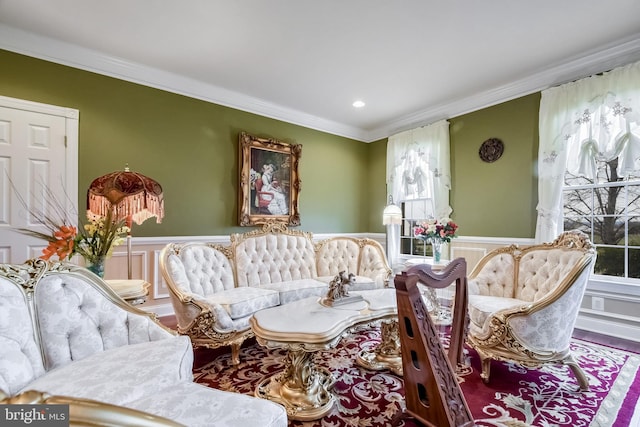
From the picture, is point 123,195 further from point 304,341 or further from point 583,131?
point 583,131

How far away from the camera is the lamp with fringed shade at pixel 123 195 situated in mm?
2309

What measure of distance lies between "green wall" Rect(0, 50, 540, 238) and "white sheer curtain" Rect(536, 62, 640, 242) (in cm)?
18

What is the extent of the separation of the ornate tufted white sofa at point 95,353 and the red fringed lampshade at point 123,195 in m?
0.84

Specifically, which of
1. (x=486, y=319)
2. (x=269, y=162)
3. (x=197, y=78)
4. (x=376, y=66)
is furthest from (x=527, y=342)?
(x=197, y=78)

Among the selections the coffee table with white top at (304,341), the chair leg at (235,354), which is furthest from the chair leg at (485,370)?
the chair leg at (235,354)

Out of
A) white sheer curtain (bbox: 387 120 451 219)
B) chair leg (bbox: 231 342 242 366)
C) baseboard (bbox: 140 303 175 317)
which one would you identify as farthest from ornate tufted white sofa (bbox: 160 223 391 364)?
white sheer curtain (bbox: 387 120 451 219)

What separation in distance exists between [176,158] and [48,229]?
148 centimetres

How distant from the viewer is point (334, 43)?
120 inches

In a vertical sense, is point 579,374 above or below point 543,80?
below

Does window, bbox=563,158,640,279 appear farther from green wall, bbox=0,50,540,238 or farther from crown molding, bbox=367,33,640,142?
crown molding, bbox=367,33,640,142

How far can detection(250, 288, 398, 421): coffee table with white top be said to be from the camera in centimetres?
179

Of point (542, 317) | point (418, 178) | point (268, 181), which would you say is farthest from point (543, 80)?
point (268, 181)

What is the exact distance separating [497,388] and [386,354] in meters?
0.79

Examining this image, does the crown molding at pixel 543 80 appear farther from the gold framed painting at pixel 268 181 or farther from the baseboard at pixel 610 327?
the baseboard at pixel 610 327
